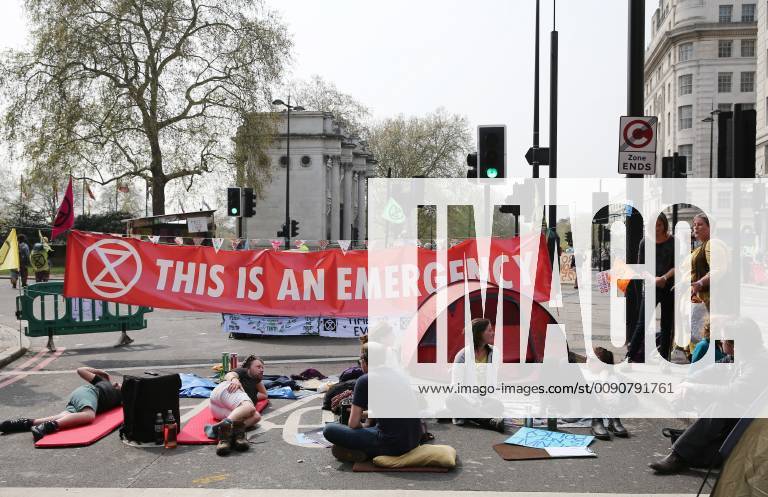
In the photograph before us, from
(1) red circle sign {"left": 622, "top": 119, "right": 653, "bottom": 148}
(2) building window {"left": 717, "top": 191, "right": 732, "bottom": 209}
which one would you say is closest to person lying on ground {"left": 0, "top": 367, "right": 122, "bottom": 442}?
(1) red circle sign {"left": 622, "top": 119, "right": 653, "bottom": 148}

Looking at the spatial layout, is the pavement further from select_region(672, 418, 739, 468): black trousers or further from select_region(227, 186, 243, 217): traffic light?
select_region(227, 186, 243, 217): traffic light

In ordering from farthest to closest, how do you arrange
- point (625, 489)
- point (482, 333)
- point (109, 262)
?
point (109, 262) < point (482, 333) < point (625, 489)

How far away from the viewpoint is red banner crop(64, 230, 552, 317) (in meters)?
12.2

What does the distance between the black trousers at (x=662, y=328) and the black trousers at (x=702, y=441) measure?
3850 mm

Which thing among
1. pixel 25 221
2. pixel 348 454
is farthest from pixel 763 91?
pixel 348 454

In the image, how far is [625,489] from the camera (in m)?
5.90

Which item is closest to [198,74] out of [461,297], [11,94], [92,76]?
[92,76]

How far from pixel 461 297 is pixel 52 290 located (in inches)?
297

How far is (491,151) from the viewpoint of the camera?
1292cm

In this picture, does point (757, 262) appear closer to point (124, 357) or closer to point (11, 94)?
point (124, 357)

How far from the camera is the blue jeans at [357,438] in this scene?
656cm

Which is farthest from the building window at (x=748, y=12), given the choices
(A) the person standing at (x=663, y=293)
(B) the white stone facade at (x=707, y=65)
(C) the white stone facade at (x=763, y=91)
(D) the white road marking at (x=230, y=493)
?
(D) the white road marking at (x=230, y=493)

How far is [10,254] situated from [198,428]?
958 centimetres

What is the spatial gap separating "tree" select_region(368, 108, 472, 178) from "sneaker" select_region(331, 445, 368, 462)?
8614 centimetres
